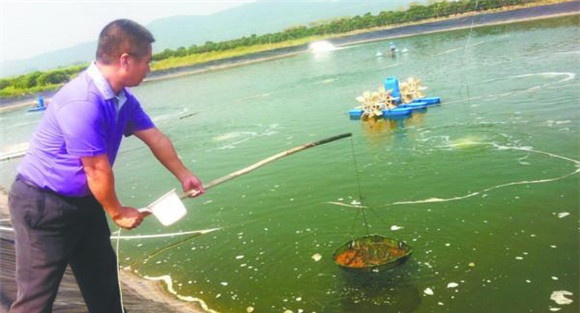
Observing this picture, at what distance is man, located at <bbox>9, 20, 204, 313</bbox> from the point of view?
10.0 ft

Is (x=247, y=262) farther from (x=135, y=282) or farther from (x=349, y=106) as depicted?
(x=349, y=106)

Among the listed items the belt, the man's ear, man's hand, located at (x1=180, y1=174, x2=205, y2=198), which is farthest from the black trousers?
the man's ear

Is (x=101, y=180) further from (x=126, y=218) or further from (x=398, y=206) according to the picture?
(x=398, y=206)

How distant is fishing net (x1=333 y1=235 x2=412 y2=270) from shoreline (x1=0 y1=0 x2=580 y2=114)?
128 feet

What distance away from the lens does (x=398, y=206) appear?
8.56 metres

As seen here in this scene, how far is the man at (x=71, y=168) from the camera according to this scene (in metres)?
3.05

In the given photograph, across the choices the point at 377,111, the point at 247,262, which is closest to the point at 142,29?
the point at 247,262

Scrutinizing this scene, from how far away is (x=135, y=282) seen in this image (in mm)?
7168

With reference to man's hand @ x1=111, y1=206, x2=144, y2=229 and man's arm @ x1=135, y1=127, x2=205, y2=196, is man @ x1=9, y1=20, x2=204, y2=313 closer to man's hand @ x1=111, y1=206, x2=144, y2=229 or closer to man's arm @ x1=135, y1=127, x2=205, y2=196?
man's hand @ x1=111, y1=206, x2=144, y2=229

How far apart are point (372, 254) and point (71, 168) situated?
4.48 metres

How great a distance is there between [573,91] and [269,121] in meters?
11.3

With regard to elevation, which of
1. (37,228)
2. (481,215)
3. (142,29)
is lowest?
(481,215)

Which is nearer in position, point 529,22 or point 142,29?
point 142,29

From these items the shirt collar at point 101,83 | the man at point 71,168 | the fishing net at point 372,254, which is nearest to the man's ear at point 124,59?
the man at point 71,168
